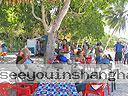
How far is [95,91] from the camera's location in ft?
27.9

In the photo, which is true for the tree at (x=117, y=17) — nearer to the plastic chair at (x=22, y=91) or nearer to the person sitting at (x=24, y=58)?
the person sitting at (x=24, y=58)

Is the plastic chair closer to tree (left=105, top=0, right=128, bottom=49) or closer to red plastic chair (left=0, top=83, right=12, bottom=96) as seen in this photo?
red plastic chair (left=0, top=83, right=12, bottom=96)

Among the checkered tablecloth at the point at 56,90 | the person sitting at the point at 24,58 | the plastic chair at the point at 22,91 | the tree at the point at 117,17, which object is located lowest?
the plastic chair at the point at 22,91

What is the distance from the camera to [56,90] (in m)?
6.82

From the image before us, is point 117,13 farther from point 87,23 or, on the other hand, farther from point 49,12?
point 49,12

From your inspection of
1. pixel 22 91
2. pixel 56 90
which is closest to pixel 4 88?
pixel 22 91

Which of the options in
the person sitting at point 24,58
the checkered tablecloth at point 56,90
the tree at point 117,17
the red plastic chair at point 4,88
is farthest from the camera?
the tree at point 117,17

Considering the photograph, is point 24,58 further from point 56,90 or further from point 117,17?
point 117,17

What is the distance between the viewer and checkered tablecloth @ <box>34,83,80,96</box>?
682cm

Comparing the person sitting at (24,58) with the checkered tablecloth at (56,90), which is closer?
the checkered tablecloth at (56,90)

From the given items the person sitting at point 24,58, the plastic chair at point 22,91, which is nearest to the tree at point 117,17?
the person sitting at point 24,58

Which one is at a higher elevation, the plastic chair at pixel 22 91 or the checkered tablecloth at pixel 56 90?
the checkered tablecloth at pixel 56 90

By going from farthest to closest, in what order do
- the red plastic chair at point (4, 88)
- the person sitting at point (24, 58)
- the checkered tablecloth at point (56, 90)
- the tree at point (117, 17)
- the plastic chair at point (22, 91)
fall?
1. the tree at point (117, 17)
2. the person sitting at point (24, 58)
3. the plastic chair at point (22, 91)
4. the red plastic chair at point (4, 88)
5. the checkered tablecloth at point (56, 90)

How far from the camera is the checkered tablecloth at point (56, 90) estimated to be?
6816 mm
